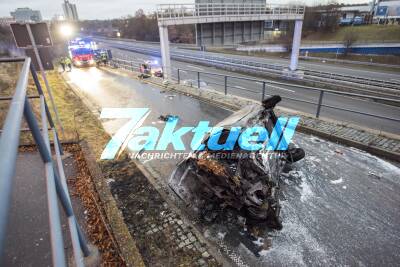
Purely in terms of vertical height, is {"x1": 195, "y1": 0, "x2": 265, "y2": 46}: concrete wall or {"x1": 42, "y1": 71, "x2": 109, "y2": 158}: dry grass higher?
{"x1": 195, "y1": 0, "x2": 265, "y2": 46}: concrete wall

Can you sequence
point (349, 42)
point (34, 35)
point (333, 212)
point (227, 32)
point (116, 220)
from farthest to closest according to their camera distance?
point (349, 42)
point (227, 32)
point (34, 35)
point (333, 212)
point (116, 220)

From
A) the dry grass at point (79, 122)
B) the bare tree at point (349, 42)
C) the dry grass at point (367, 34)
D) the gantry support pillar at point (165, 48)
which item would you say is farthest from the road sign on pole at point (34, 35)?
the dry grass at point (367, 34)

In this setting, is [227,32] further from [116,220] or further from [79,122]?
[116,220]

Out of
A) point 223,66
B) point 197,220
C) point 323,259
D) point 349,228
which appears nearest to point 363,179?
point 349,228

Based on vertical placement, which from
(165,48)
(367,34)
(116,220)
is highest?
(165,48)

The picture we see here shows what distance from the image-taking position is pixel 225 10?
19.1m

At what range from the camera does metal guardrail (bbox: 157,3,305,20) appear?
1669 centimetres

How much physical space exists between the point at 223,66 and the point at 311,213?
28389 millimetres

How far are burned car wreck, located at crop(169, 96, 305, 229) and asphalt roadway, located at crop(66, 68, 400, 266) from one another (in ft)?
1.52

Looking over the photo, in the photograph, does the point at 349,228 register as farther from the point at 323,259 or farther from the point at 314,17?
the point at 314,17

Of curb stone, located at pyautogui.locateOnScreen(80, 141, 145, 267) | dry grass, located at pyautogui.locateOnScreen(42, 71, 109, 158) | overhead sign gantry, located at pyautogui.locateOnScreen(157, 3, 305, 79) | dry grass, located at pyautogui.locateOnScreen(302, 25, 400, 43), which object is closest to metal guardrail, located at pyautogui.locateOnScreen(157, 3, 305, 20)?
overhead sign gantry, located at pyautogui.locateOnScreen(157, 3, 305, 79)

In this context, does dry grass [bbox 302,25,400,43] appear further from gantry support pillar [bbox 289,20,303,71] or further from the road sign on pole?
the road sign on pole

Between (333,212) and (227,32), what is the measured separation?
18390 mm

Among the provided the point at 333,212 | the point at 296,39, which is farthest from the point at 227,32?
the point at 333,212
